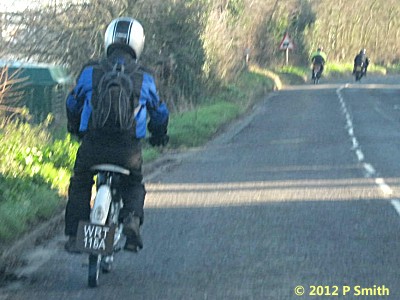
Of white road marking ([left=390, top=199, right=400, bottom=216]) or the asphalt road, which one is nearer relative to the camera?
the asphalt road

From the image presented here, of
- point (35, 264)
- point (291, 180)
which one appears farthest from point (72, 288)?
point (291, 180)

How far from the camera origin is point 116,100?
23.7 feet

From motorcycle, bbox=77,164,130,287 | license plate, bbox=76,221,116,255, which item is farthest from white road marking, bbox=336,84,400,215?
license plate, bbox=76,221,116,255

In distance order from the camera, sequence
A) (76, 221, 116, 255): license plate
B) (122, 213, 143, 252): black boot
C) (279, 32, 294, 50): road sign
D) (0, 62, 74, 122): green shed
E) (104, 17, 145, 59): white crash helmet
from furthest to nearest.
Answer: (279, 32, 294, 50): road sign → (0, 62, 74, 122): green shed → (104, 17, 145, 59): white crash helmet → (122, 213, 143, 252): black boot → (76, 221, 116, 255): license plate

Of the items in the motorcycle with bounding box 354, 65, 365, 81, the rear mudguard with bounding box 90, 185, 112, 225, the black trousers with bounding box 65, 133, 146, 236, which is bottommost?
the rear mudguard with bounding box 90, 185, 112, 225

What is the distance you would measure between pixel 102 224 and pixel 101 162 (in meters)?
0.48

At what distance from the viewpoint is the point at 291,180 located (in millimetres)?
14383

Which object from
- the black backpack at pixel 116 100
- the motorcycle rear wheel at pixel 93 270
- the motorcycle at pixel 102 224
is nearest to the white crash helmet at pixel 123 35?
the black backpack at pixel 116 100

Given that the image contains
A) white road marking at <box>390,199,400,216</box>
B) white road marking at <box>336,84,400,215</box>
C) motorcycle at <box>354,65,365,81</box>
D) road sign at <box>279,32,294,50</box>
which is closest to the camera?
white road marking at <box>390,199,400,216</box>

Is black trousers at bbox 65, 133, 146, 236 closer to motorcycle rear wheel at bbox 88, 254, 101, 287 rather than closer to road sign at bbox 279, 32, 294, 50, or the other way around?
motorcycle rear wheel at bbox 88, 254, 101, 287

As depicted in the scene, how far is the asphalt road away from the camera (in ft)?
24.3

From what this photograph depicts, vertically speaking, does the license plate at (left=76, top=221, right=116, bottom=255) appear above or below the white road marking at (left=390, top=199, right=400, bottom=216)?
below

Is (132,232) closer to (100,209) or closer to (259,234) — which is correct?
(100,209)

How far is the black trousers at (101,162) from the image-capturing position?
290 inches
